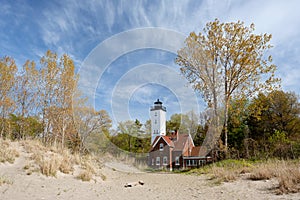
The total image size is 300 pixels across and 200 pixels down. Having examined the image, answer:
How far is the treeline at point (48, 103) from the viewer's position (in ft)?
43.6

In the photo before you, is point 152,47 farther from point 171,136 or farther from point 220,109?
point 171,136

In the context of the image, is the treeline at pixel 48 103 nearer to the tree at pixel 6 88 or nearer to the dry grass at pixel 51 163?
the tree at pixel 6 88

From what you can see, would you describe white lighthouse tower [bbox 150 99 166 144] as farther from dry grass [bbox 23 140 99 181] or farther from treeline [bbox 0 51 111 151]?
dry grass [bbox 23 140 99 181]

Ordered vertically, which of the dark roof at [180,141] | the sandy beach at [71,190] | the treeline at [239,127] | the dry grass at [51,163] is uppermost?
the treeline at [239,127]

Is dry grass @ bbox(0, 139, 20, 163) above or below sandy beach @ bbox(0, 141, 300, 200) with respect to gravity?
above

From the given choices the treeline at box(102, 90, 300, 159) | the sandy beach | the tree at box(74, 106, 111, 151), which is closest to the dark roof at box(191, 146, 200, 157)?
the treeline at box(102, 90, 300, 159)

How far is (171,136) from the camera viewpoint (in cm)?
2509

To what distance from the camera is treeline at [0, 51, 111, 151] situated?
43.6 feet

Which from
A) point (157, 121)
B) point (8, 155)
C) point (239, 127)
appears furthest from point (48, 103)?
point (239, 127)

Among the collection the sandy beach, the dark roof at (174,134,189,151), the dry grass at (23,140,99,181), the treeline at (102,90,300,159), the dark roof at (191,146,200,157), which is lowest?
the sandy beach

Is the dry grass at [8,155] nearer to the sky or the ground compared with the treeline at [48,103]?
nearer to the ground

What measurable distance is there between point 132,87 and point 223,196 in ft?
36.8

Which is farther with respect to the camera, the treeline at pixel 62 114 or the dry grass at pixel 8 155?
the treeline at pixel 62 114

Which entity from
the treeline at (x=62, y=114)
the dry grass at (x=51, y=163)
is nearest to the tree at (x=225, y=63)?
the treeline at (x=62, y=114)
